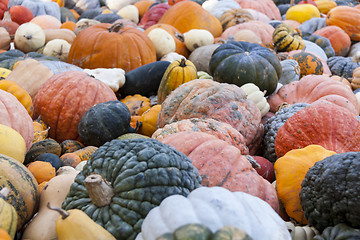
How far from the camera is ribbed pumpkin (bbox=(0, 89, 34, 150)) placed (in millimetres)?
2586

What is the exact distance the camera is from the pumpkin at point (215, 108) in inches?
120

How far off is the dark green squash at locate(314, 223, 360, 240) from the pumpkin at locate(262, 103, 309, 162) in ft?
4.52

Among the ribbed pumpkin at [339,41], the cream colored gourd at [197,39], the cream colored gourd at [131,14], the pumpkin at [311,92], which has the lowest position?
the ribbed pumpkin at [339,41]

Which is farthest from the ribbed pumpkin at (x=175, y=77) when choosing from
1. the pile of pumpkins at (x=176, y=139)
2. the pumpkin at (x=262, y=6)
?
the pumpkin at (x=262, y=6)

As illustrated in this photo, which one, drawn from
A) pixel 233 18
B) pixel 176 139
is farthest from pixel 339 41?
pixel 176 139

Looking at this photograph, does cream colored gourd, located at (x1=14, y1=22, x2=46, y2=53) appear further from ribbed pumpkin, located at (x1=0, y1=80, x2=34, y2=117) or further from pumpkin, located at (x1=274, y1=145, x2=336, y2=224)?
pumpkin, located at (x1=274, y1=145, x2=336, y2=224)

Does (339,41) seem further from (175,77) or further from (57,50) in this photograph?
(57,50)

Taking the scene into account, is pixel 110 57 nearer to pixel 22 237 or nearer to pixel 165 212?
pixel 22 237

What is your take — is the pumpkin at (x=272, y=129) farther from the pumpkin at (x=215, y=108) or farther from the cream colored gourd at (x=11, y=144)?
the cream colored gourd at (x=11, y=144)

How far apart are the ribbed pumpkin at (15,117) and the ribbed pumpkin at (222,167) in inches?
44.4

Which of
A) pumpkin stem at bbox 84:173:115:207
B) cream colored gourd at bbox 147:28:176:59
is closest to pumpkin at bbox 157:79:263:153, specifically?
pumpkin stem at bbox 84:173:115:207

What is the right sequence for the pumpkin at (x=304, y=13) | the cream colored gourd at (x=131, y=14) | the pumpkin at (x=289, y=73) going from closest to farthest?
the pumpkin at (x=289, y=73)
the cream colored gourd at (x=131, y=14)
the pumpkin at (x=304, y=13)

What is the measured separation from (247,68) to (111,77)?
61.1 inches

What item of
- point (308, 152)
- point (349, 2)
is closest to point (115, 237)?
point (308, 152)
